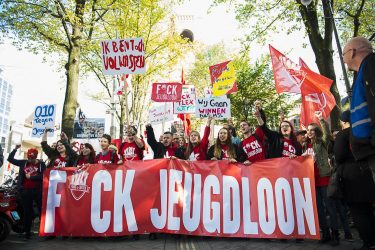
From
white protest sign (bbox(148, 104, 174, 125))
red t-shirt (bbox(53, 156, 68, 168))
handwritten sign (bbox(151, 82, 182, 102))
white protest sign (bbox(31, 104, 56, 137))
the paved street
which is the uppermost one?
handwritten sign (bbox(151, 82, 182, 102))

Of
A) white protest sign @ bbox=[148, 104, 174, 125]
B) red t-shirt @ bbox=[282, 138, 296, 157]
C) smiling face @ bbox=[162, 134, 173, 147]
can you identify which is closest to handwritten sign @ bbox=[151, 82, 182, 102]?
white protest sign @ bbox=[148, 104, 174, 125]

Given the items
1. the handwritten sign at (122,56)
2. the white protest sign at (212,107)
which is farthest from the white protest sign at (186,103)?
the handwritten sign at (122,56)

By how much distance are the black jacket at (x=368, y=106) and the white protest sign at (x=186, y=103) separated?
9880 mm

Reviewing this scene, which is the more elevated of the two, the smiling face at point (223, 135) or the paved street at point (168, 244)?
the smiling face at point (223, 135)

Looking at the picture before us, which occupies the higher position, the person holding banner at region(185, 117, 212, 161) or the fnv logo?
the person holding banner at region(185, 117, 212, 161)

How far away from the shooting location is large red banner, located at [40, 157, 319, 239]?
5512mm

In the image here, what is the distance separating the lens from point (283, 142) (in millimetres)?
6242

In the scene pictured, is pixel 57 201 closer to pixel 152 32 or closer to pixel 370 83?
pixel 370 83

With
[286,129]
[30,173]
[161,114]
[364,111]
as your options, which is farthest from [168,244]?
[161,114]

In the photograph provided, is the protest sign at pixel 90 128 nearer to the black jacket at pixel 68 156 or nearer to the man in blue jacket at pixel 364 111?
the black jacket at pixel 68 156

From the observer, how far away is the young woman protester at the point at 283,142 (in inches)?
242

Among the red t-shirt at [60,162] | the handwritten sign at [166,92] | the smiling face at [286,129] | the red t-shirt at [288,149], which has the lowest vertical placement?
the red t-shirt at [60,162]

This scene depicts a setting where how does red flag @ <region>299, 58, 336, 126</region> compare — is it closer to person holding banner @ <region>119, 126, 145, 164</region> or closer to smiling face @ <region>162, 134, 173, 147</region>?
smiling face @ <region>162, 134, 173, 147</region>

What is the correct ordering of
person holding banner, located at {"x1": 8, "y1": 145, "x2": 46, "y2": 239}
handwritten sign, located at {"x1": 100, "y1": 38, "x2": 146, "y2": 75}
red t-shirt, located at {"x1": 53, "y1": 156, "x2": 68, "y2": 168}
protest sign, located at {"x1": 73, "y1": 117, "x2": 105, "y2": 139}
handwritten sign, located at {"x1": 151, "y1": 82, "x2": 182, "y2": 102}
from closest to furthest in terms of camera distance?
person holding banner, located at {"x1": 8, "y1": 145, "x2": 46, "y2": 239}
red t-shirt, located at {"x1": 53, "y1": 156, "x2": 68, "y2": 168}
handwritten sign, located at {"x1": 100, "y1": 38, "x2": 146, "y2": 75}
handwritten sign, located at {"x1": 151, "y1": 82, "x2": 182, "y2": 102}
protest sign, located at {"x1": 73, "y1": 117, "x2": 105, "y2": 139}
